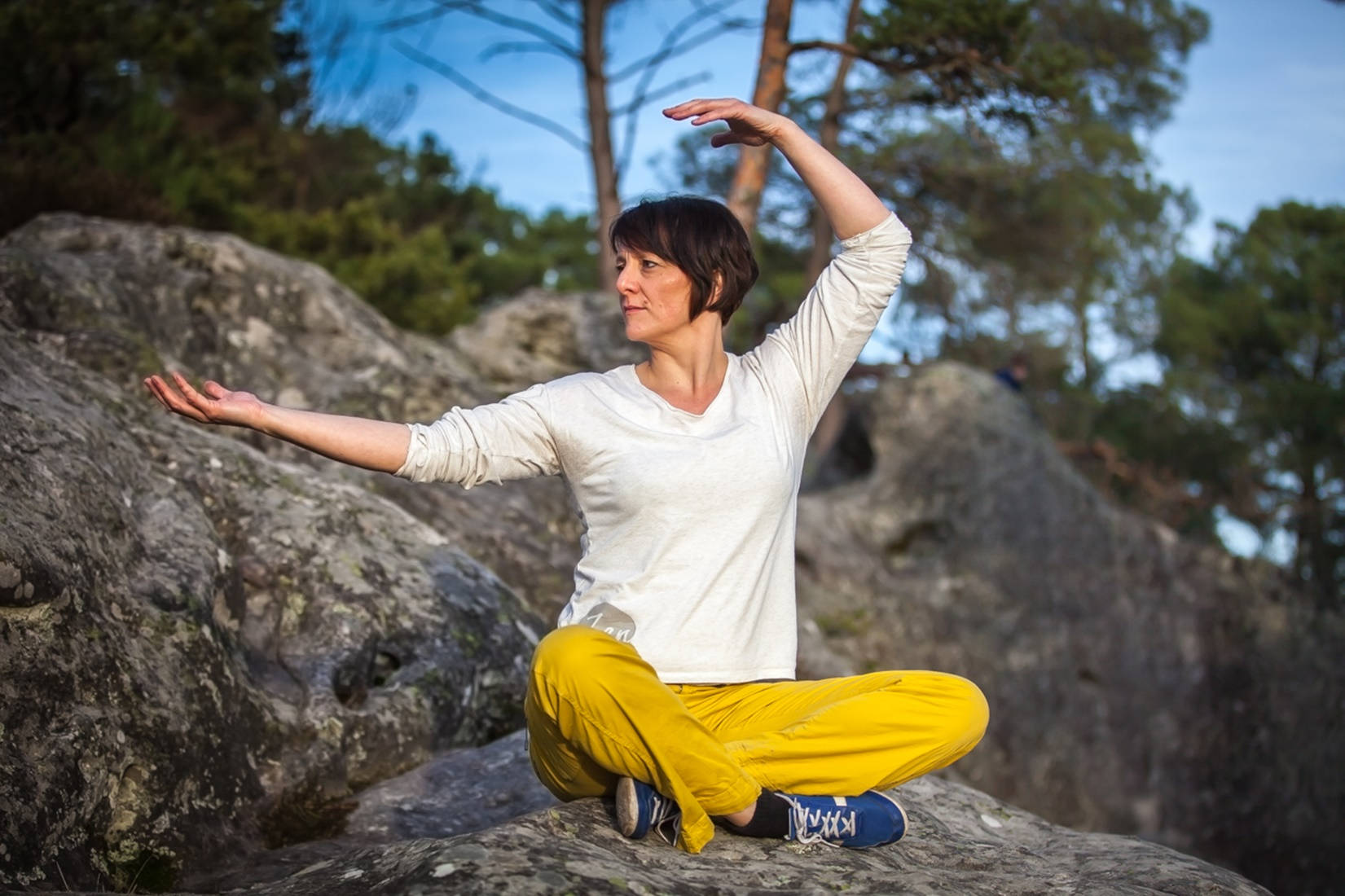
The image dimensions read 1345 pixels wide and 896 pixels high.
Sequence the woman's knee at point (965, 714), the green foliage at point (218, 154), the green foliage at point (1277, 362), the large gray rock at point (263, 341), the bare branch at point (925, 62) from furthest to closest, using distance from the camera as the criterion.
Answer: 1. the green foliage at point (1277, 362)
2. the green foliage at point (218, 154)
3. the bare branch at point (925, 62)
4. the large gray rock at point (263, 341)
5. the woman's knee at point (965, 714)

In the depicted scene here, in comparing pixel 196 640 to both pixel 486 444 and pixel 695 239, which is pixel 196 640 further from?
pixel 695 239

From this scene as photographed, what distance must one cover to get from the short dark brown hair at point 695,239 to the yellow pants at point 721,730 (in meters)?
0.95

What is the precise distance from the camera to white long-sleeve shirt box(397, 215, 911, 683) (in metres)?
2.83

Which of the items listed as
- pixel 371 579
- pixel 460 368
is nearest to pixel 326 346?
pixel 460 368

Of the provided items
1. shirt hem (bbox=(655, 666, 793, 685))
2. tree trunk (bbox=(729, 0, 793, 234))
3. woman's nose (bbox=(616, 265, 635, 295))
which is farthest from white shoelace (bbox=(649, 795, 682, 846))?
tree trunk (bbox=(729, 0, 793, 234))

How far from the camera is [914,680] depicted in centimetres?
292

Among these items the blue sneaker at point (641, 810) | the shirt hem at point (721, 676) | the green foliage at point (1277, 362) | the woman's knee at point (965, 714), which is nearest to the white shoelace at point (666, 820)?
the blue sneaker at point (641, 810)

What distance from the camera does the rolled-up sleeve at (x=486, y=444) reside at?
283 cm

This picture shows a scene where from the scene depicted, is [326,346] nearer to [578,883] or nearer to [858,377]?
[578,883]

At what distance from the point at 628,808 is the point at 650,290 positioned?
123 centimetres

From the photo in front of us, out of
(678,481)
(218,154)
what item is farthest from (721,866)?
(218,154)

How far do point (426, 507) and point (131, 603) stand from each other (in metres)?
2.24

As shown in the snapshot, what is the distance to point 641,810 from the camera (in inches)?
106

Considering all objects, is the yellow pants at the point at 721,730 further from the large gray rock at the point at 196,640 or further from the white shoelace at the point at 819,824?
the large gray rock at the point at 196,640
